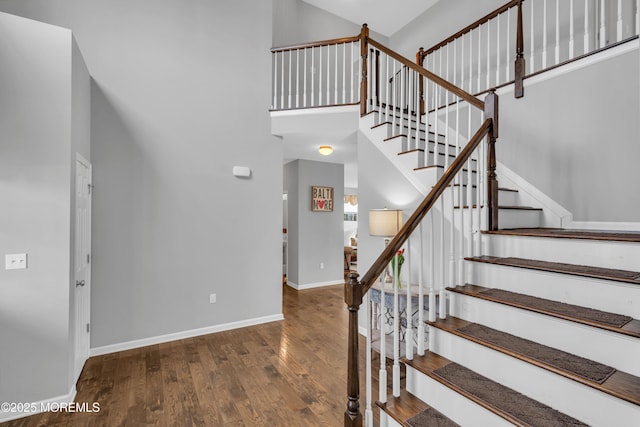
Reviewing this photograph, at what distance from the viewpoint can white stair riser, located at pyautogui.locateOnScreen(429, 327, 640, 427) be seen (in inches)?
46.7

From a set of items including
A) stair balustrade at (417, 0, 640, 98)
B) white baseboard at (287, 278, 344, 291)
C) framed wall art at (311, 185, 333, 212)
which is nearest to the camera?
stair balustrade at (417, 0, 640, 98)

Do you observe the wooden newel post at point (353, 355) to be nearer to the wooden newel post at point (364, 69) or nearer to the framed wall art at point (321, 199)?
the wooden newel post at point (364, 69)

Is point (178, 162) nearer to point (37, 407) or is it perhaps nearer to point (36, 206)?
point (36, 206)

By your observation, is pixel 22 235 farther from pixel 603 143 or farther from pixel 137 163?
pixel 603 143

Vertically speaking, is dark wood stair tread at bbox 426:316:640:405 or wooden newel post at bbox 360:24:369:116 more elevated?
wooden newel post at bbox 360:24:369:116

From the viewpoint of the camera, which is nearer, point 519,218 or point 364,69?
point 519,218

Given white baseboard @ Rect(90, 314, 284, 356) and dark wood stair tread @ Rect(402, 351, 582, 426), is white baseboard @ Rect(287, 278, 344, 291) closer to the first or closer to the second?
white baseboard @ Rect(90, 314, 284, 356)

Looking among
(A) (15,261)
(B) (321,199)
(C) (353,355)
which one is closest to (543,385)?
(C) (353,355)

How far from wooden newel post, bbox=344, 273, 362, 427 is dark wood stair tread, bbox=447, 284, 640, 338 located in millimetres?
798

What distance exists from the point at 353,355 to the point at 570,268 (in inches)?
54.5

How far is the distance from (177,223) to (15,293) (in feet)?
5.14

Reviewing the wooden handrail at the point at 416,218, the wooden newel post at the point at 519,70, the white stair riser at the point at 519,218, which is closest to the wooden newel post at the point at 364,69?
the wooden newel post at the point at 519,70

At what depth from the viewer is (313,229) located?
249 inches

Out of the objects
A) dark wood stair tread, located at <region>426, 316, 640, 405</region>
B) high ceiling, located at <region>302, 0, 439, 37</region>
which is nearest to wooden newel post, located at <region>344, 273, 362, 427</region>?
dark wood stair tread, located at <region>426, 316, 640, 405</region>
